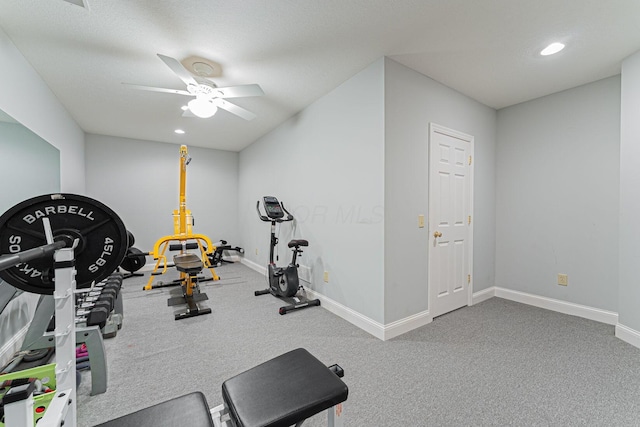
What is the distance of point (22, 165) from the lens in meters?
2.26

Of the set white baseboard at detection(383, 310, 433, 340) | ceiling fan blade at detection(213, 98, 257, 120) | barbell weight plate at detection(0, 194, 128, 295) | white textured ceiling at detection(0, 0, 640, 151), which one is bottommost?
white baseboard at detection(383, 310, 433, 340)

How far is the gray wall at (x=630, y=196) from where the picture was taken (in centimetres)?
226

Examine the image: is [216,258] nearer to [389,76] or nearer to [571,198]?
[389,76]

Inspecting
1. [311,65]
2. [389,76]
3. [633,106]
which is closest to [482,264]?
[633,106]

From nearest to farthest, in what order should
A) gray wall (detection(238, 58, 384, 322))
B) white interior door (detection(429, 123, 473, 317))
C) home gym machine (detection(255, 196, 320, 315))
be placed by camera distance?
gray wall (detection(238, 58, 384, 322)) → white interior door (detection(429, 123, 473, 317)) → home gym machine (detection(255, 196, 320, 315))

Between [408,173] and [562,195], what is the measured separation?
6.52 feet

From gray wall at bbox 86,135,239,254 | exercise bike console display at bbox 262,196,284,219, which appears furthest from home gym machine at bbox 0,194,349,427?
gray wall at bbox 86,135,239,254

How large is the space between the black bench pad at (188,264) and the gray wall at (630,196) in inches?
171

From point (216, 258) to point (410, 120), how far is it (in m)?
4.62

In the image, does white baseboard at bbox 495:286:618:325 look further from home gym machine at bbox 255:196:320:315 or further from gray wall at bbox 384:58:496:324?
home gym machine at bbox 255:196:320:315

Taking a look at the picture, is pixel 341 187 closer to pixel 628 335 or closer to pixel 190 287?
pixel 190 287

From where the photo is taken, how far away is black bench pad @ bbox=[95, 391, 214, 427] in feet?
2.86

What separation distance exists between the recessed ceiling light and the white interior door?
3.15 ft

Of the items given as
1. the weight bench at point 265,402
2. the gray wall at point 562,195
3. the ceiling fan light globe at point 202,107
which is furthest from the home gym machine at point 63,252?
the gray wall at point 562,195
